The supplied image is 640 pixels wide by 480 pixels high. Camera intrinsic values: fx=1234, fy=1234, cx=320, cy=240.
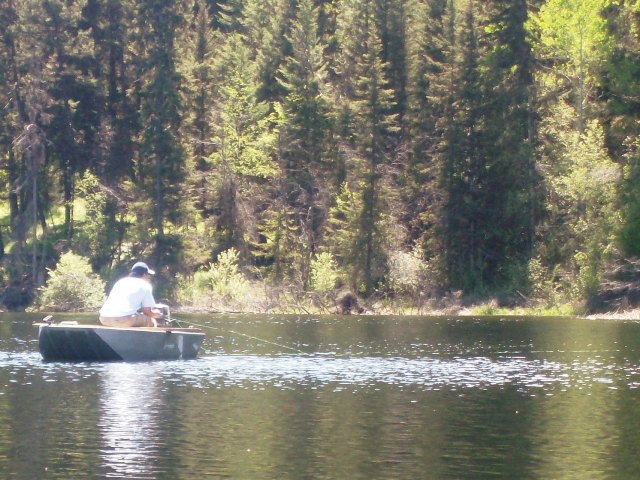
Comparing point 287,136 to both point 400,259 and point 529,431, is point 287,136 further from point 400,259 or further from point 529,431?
point 529,431

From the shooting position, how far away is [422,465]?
61.4 ft

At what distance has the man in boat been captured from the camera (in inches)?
1394

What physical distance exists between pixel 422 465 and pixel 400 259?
51.7m

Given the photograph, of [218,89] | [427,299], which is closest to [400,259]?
[427,299]

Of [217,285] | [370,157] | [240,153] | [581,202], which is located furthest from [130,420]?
[240,153]

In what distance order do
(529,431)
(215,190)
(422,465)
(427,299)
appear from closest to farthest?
(422,465)
(529,431)
(427,299)
(215,190)

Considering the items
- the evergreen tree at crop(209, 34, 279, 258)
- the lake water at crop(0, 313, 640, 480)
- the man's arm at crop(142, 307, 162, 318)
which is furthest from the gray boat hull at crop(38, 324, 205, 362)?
the evergreen tree at crop(209, 34, 279, 258)

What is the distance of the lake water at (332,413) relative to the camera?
736 inches

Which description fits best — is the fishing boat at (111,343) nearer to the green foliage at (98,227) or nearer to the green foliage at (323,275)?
the green foliage at (323,275)

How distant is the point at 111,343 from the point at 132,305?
1580 mm

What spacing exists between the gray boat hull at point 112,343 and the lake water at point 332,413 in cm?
52

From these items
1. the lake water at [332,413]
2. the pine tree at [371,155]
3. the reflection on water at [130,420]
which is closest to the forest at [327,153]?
the pine tree at [371,155]

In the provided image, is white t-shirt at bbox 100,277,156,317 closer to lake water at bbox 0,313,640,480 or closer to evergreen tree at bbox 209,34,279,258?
lake water at bbox 0,313,640,480

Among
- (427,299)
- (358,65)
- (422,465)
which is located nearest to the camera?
(422,465)
